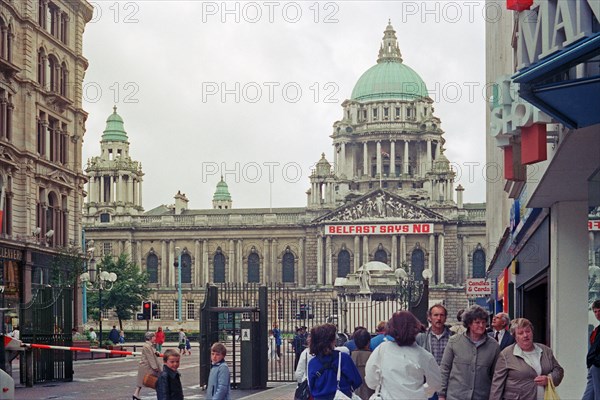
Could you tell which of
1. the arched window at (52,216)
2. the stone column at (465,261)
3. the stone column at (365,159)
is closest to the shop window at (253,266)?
the stone column at (365,159)

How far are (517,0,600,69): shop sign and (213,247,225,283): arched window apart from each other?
4208 inches

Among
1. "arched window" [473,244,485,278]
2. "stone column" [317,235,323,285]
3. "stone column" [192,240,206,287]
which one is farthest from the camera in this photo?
"stone column" [192,240,206,287]

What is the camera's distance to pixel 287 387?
26266 millimetres

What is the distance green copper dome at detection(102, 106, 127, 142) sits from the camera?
12606cm

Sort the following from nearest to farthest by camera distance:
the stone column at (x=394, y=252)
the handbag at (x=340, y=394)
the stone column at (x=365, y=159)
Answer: the handbag at (x=340, y=394), the stone column at (x=394, y=252), the stone column at (x=365, y=159)

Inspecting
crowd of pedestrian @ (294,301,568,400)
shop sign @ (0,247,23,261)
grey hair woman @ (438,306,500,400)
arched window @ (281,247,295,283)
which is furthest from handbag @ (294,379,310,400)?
arched window @ (281,247,295,283)

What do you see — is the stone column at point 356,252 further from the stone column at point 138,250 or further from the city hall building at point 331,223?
the stone column at point 138,250

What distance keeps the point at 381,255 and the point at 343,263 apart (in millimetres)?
3894

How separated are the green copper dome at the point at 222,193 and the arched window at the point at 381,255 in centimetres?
5521

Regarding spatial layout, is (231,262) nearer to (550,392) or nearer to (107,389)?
(107,389)

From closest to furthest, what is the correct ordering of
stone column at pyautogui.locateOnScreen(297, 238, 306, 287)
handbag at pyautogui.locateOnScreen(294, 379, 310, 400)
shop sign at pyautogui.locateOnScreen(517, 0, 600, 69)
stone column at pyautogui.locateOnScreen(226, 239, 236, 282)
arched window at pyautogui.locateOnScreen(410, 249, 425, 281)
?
shop sign at pyautogui.locateOnScreen(517, 0, 600, 69) < handbag at pyautogui.locateOnScreen(294, 379, 310, 400) < arched window at pyautogui.locateOnScreen(410, 249, 425, 281) < stone column at pyautogui.locateOnScreen(297, 238, 306, 287) < stone column at pyautogui.locateOnScreen(226, 239, 236, 282)

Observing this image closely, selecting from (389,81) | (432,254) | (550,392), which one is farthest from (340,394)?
(389,81)

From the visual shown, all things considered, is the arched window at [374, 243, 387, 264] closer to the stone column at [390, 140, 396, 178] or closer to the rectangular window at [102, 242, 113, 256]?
the stone column at [390, 140, 396, 178]

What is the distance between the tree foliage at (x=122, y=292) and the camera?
306ft
